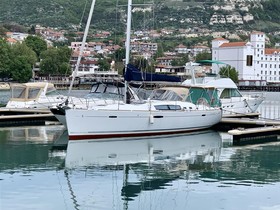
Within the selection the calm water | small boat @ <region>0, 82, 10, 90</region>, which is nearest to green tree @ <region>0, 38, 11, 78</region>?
small boat @ <region>0, 82, 10, 90</region>

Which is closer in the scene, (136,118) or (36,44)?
(136,118)

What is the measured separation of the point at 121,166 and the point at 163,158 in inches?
95.5

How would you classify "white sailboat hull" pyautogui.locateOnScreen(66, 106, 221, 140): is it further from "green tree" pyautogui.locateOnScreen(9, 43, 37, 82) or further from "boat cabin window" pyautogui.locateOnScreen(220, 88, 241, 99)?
"green tree" pyautogui.locateOnScreen(9, 43, 37, 82)

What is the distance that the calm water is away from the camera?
16281 millimetres

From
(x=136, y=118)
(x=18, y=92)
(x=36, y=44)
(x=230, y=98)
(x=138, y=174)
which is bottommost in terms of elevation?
(x=138, y=174)

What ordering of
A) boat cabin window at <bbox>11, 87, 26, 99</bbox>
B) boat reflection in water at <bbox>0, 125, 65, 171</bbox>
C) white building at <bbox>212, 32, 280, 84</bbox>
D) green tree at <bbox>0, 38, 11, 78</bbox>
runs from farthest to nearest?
white building at <bbox>212, 32, 280, 84</bbox> < green tree at <bbox>0, 38, 11, 78</bbox> < boat cabin window at <bbox>11, 87, 26, 99</bbox> < boat reflection in water at <bbox>0, 125, 65, 171</bbox>

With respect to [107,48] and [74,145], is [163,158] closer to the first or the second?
[74,145]

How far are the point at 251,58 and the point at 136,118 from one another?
390 ft

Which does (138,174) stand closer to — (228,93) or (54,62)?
(228,93)

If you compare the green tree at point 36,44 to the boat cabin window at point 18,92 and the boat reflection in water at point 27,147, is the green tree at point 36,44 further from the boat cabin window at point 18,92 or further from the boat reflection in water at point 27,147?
the boat reflection in water at point 27,147

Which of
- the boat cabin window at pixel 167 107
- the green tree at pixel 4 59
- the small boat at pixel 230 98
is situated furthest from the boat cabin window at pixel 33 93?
the green tree at pixel 4 59

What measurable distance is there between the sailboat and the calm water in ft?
1.70

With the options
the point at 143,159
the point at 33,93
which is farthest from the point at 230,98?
the point at 143,159

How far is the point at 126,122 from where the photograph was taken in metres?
27.4
